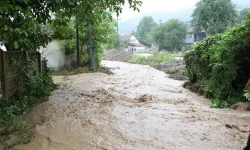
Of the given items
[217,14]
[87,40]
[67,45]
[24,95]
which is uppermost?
[217,14]

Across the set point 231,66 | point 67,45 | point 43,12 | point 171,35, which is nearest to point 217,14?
point 171,35

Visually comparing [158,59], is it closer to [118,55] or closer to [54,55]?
[118,55]

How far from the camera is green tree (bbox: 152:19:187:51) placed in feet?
125

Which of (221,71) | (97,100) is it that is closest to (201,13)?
(221,71)

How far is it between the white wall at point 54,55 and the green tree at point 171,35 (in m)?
23.6

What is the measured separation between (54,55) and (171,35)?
79.7 feet

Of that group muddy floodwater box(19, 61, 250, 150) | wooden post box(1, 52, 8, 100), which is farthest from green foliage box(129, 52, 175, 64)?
wooden post box(1, 52, 8, 100)

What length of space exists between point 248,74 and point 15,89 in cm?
697

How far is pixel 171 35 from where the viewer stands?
3794 cm

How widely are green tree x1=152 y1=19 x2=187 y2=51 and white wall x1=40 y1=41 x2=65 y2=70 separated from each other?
23.6 m

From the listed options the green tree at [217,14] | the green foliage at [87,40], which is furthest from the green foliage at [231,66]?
the green tree at [217,14]

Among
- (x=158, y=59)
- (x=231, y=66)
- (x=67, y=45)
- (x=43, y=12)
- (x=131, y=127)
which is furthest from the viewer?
(x=158, y=59)

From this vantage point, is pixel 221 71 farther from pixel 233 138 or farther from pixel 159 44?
pixel 159 44

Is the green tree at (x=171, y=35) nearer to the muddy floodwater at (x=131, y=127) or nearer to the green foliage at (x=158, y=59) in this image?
the green foliage at (x=158, y=59)
